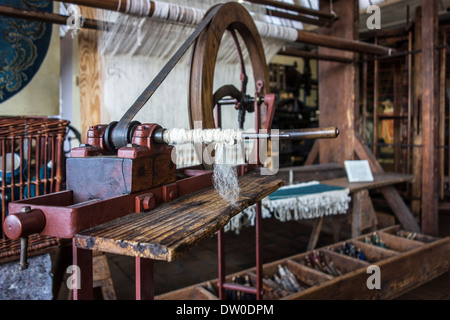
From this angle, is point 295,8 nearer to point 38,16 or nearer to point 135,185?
point 38,16

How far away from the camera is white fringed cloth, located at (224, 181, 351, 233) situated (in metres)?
2.22

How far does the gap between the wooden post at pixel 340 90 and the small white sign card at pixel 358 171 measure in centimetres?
22

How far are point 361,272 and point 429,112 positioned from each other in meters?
1.45

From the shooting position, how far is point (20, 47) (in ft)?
5.45

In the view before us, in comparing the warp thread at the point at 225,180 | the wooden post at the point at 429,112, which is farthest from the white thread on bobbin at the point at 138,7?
the wooden post at the point at 429,112

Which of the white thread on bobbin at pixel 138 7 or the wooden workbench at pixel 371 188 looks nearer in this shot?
the white thread on bobbin at pixel 138 7

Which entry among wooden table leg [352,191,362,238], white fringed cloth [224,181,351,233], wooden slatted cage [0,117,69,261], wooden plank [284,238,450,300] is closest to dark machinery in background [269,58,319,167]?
wooden table leg [352,191,362,238]

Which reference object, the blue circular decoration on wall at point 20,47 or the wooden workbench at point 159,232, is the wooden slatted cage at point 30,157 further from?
the blue circular decoration on wall at point 20,47

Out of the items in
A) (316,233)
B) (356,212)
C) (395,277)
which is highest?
(356,212)

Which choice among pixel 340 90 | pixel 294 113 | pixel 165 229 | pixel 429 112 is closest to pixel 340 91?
pixel 340 90

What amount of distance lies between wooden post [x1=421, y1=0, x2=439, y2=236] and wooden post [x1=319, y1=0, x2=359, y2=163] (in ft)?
1.71

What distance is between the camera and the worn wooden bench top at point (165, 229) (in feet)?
1.87

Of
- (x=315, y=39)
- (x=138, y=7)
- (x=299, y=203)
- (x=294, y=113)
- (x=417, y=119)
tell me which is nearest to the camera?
(x=138, y=7)

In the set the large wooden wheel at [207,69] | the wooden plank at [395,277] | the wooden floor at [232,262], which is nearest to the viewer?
the large wooden wheel at [207,69]
